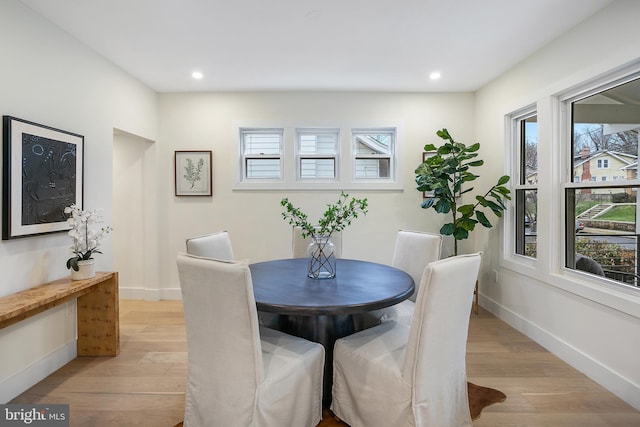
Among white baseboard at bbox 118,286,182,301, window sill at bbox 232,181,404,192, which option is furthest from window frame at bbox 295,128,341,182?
white baseboard at bbox 118,286,182,301

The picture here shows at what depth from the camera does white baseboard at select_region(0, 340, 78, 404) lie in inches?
83.7

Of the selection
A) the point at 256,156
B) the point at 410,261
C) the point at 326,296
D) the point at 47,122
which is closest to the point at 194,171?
the point at 256,156

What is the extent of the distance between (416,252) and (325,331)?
1054 millimetres

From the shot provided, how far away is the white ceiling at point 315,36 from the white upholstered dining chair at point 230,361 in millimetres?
1870

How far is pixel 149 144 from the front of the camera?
409 cm

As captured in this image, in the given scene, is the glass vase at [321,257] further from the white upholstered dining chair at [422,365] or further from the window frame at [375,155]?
the window frame at [375,155]

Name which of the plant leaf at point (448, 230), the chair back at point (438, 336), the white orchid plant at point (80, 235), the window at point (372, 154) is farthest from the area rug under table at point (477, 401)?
the window at point (372, 154)

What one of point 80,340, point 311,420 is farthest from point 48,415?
point 311,420

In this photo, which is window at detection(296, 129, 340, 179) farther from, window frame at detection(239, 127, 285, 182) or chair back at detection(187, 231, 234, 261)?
A: chair back at detection(187, 231, 234, 261)

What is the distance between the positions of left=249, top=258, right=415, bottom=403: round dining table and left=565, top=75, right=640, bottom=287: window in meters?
1.53

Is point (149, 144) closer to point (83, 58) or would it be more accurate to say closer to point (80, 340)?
point (83, 58)

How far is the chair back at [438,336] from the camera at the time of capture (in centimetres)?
149

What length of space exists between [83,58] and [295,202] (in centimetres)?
244

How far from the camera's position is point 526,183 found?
3346 millimetres
